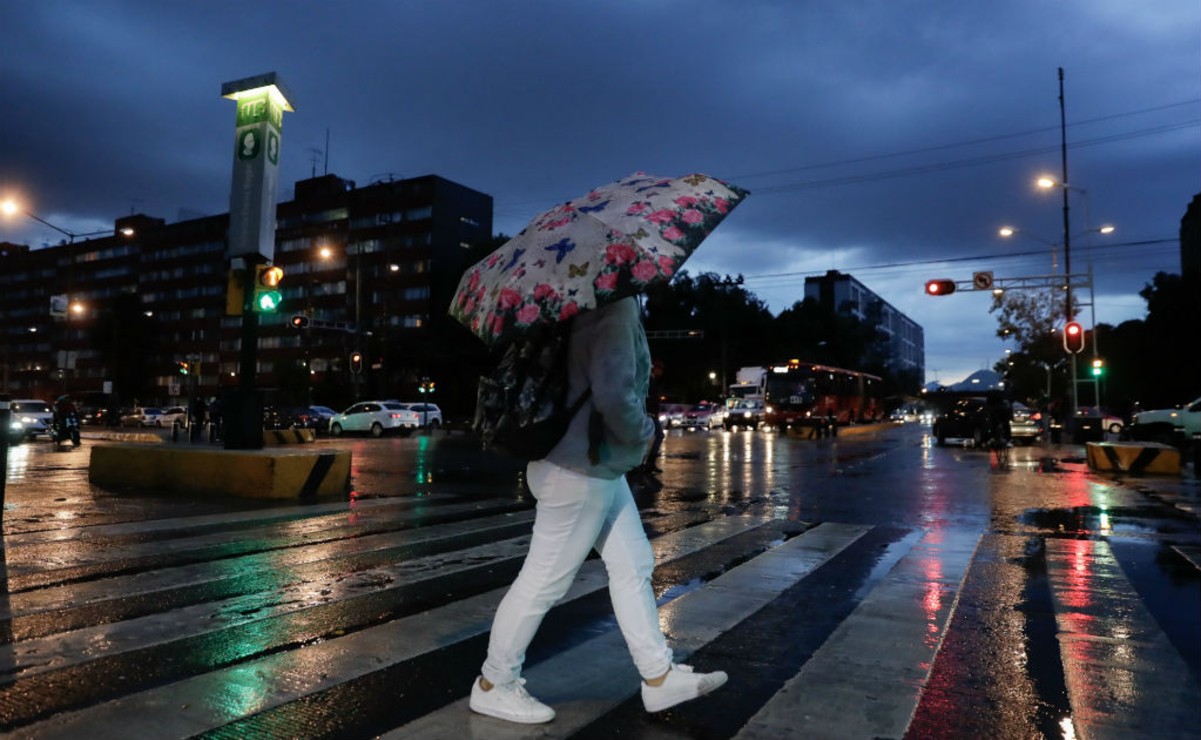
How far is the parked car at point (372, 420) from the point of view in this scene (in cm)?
3631

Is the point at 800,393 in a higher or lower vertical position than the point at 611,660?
higher

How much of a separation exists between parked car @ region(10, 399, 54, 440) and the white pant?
31143mm

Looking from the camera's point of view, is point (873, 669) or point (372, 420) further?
point (372, 420)

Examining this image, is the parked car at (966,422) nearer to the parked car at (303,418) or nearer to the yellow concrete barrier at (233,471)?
the yellow concrete barrier at (233,471)

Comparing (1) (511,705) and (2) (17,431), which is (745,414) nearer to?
(2) (17,431)

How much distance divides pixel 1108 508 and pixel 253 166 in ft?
39.7

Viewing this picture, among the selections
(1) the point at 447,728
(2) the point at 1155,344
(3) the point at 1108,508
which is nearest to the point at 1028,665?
(1) the point at 447,728

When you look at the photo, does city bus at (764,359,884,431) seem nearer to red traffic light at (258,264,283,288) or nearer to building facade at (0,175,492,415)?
building facade at (0,175,492,415)

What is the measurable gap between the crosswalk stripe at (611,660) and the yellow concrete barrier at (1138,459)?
40.9ft

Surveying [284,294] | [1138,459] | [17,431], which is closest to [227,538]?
[1138,459]

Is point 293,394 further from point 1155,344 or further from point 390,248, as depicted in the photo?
point 1155,344

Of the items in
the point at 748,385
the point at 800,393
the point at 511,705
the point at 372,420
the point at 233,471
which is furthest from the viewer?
the point at 748,385

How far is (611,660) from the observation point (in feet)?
12.9

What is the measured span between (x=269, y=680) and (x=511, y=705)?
120cm
